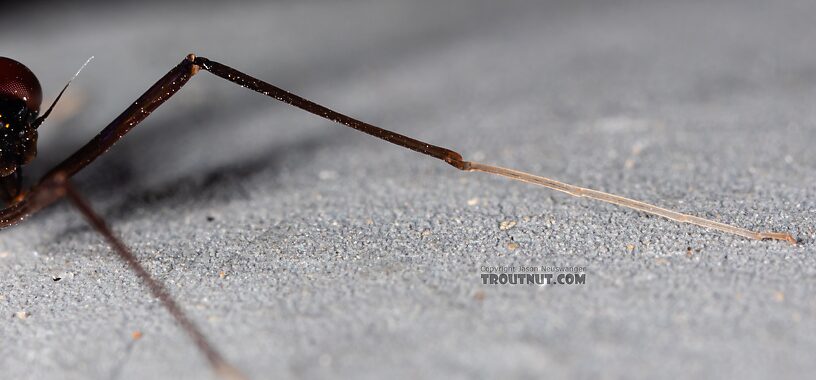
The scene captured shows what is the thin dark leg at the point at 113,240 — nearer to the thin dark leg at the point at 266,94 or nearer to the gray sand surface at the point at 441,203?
the gray sand surface at the point at 441,203

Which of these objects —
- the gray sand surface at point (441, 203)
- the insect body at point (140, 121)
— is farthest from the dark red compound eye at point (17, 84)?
the gray sand surface at point (441, 203)

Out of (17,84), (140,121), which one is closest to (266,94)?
(140,121)

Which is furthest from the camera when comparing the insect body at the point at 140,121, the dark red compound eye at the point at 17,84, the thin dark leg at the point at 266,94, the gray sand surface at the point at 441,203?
the dark red compound eye at the point at 17,84

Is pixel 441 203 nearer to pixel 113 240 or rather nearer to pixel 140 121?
pixel 140 121

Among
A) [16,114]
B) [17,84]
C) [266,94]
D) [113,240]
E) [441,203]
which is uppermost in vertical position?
[266,94]

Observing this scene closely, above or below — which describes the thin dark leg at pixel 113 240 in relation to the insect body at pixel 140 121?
below

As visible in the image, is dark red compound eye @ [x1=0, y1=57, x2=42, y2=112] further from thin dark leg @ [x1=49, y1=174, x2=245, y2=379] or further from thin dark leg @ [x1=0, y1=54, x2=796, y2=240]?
thin dark leg @ [x1=49, y1=174, x2=245, y2=379]

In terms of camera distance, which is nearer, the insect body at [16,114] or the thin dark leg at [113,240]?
the thin dark leg at [113,240]

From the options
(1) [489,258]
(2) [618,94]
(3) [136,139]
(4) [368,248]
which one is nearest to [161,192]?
(3) [136,139]

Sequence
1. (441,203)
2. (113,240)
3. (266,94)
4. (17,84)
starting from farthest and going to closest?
(441,203) → (17,84) → (266,94) → (113,240)
